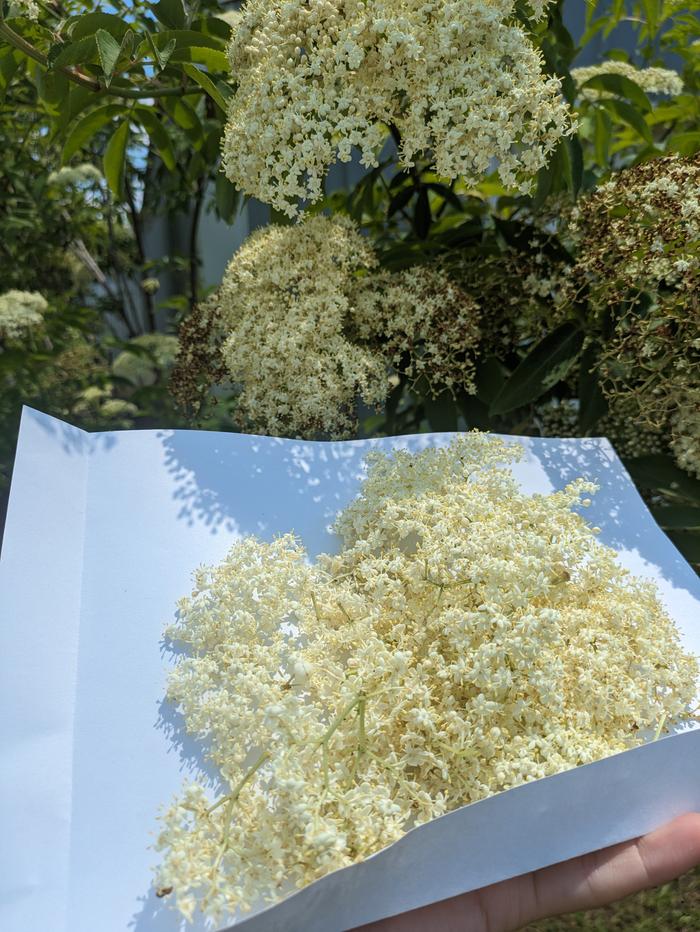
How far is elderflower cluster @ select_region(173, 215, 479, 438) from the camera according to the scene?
916mm

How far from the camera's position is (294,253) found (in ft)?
3.22

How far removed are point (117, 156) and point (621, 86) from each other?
877mm

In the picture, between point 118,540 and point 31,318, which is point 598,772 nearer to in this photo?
point 118,540

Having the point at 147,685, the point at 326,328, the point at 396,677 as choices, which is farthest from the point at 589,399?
the point at 147,685

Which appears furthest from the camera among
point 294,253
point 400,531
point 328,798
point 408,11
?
point 294,253

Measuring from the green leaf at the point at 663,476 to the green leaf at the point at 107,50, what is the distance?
86 cm

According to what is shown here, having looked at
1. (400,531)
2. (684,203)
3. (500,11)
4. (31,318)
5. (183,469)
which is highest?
(31,318)

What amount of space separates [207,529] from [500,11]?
0.68 metres

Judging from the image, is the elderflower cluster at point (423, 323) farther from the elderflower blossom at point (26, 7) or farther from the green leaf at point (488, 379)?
the elderflower blossom at point (26, 7)

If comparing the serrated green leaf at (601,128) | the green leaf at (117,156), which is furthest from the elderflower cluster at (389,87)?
the serrated green leaf at (601,128)

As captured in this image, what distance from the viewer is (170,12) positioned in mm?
980

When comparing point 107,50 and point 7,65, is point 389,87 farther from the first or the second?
point 7,65

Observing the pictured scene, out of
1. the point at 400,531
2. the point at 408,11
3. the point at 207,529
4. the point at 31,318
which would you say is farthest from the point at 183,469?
the point at 31,318

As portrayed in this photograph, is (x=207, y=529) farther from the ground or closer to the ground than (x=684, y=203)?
closer to the ground
